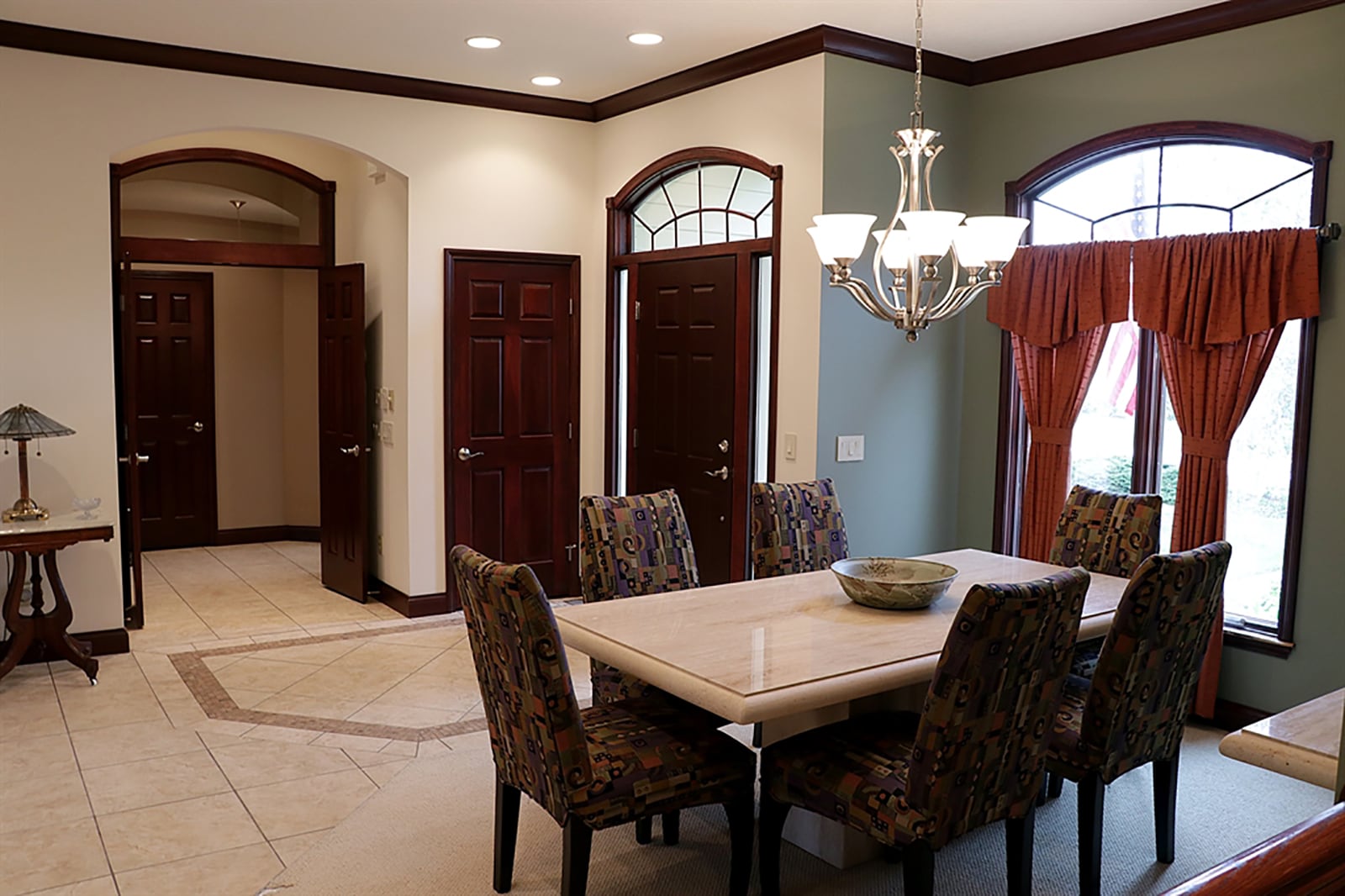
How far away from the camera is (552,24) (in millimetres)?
4621

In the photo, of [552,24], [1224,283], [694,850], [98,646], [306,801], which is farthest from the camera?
[98,646]

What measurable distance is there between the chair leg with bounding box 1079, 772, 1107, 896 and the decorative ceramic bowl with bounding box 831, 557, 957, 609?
0.64 m

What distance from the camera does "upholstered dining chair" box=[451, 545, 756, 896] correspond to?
8.07ft

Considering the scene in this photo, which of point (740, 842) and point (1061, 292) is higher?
point (1061, 292)

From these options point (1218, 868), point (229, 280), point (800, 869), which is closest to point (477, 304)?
point (229, 280)

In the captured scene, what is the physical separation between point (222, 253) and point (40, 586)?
2.40 metres

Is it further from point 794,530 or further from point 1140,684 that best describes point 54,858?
point 1140,684

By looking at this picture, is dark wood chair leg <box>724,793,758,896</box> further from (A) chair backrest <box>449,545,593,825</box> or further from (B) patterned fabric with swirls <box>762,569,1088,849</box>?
(A) chair backrest <box>449,545,593,825</box>

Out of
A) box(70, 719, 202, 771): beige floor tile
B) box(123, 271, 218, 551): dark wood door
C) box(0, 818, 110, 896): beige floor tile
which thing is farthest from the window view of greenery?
box(123, 271, 218, 551): dark wood door

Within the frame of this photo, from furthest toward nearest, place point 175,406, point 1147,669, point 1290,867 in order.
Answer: point 175,406 < point 1147,669 < point 1290,867

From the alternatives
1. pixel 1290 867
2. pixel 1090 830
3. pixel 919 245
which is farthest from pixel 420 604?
pixel 1290 867

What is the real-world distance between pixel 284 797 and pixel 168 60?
3.47 meters

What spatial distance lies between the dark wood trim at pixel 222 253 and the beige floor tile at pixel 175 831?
336 cm

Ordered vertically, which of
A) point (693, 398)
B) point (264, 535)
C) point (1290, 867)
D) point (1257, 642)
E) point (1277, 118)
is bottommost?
point (264, 535)
